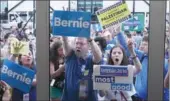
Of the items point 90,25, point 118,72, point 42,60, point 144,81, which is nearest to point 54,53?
point 42,60

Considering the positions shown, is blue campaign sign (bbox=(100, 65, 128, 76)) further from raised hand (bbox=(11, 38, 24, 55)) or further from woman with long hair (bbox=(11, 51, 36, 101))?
raised hand (bbox=(11, 38, 24, 55))

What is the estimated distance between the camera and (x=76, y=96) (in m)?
3.46

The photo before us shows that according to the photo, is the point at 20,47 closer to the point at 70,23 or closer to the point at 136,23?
the point at 70,23

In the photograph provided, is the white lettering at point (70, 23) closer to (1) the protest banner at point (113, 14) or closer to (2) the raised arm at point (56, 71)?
(1) the protest banner at point (113, 14)

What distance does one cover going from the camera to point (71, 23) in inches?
132

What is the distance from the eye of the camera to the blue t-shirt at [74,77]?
342 cm

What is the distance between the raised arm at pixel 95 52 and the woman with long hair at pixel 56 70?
0.33 metres

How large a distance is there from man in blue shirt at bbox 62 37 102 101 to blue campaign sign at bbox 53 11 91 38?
0.07 m

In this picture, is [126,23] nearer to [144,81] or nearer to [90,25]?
[90,25]

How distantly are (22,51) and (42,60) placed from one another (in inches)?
9.6

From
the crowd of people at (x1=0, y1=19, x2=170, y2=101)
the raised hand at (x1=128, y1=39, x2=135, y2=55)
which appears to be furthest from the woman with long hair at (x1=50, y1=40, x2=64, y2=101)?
the raised hand at (x1=128, y1=39, x2=135, y2=55)

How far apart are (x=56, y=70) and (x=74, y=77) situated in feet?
0.66

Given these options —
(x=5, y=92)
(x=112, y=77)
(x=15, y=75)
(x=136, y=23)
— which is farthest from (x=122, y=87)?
(x=5, y=92)

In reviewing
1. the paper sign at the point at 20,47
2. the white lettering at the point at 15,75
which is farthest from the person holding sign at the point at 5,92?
the paper sign at the point at 20,47
